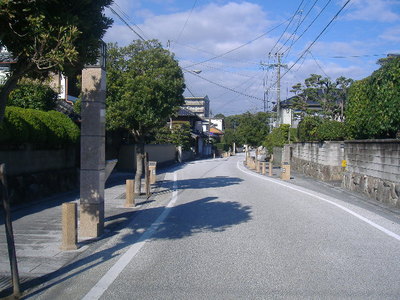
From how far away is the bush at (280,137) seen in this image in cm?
3859

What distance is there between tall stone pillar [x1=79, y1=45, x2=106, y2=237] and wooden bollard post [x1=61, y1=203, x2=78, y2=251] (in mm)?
1276

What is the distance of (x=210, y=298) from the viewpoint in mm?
5176

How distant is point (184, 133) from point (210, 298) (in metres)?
41.1

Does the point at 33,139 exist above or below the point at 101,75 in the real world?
below

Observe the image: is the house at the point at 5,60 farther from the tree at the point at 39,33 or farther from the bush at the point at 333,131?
the bush at the point at 333,131

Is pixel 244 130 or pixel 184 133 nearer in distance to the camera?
pixel 184 133

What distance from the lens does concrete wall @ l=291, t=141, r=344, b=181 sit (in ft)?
75.0

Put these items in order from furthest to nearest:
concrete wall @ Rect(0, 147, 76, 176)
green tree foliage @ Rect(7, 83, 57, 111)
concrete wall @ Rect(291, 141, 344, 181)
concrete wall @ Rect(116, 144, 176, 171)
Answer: concrete wall @ Rect(116, 144, 176, 171), concrete wall @ Rect(291, 141, 344, 181), green tree foliage @ Rect(7, 83, 57, 111), concrete wall @ Rect(0, 147, 76, 176)

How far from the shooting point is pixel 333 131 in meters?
23.6

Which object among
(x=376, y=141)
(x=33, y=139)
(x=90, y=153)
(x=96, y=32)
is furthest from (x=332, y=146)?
(x=96, y=32)

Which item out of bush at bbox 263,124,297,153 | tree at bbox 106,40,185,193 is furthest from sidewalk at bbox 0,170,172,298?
bush at bbox 263,124,297,153

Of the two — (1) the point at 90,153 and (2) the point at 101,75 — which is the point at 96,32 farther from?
(1) the point at 90,153

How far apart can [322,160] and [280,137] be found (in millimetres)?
16990

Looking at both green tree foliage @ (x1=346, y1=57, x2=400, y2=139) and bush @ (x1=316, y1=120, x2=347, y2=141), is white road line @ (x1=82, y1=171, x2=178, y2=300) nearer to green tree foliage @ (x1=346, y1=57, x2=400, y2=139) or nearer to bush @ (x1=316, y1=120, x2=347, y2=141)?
green tree foliage @ (x1=346, y1=57, x2=400, y2=139)
